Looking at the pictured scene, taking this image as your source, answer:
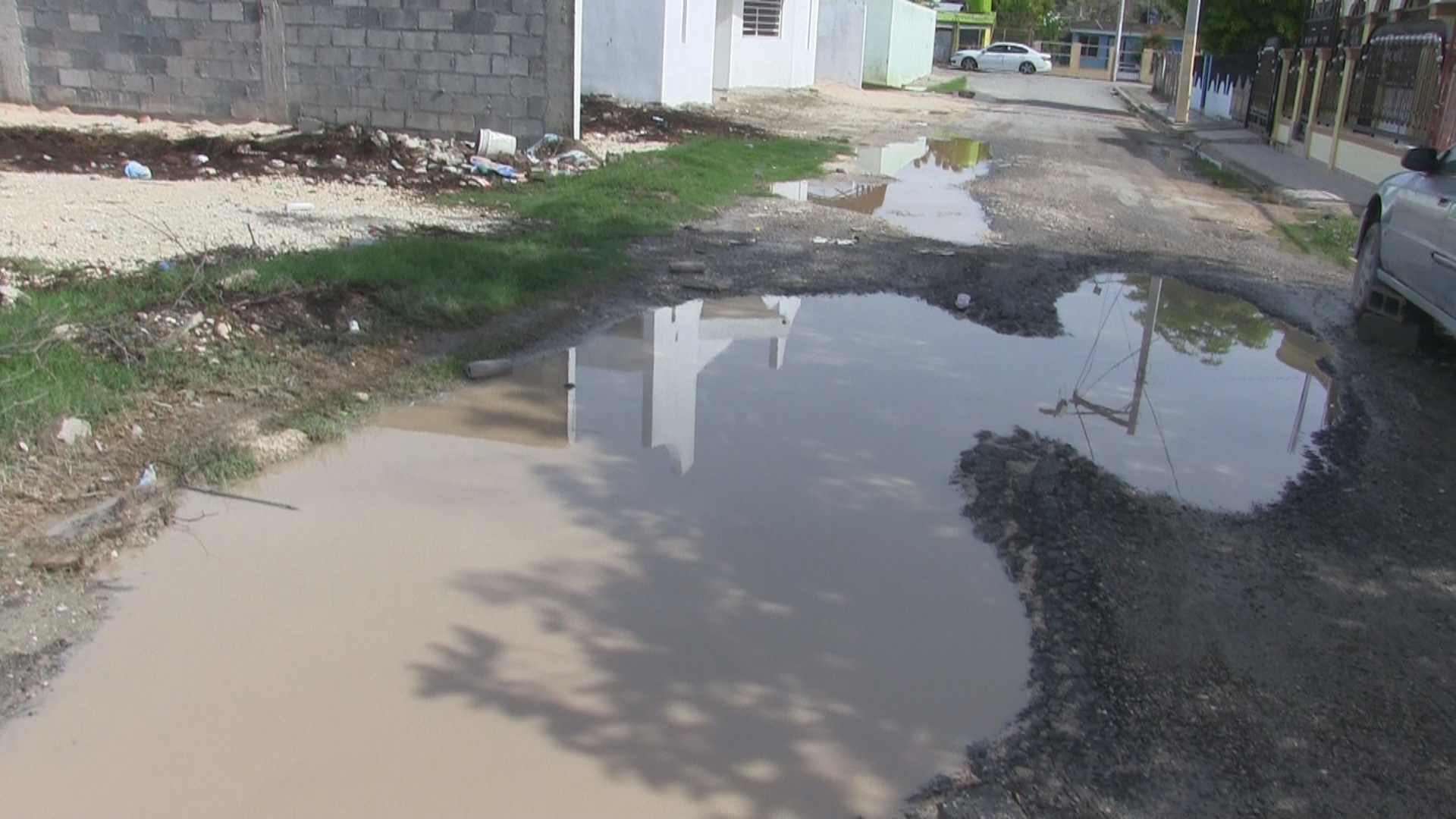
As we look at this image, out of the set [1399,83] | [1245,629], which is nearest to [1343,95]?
[1399,83]

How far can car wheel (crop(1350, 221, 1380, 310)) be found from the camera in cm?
883

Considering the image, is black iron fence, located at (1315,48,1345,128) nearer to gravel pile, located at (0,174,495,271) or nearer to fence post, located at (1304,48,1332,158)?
fence post, located at (1304,48,1332,158)

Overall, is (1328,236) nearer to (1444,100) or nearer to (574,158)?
(1444,100)

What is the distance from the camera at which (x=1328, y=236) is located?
13016mm

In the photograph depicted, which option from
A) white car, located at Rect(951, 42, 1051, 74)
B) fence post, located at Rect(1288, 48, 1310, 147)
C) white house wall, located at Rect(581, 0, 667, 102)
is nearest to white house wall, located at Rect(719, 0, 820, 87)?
white house wall, located at Rect(581, 0, 667, 102)

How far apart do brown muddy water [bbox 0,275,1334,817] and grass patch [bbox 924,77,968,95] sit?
3453 cm

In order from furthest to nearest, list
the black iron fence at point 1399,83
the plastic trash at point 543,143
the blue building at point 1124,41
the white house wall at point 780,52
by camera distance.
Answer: the blue building at point 1124,41 < the white house wall at point 780,52 < the black iron fence at point 1399,83 < the plastic trash at point 543,143

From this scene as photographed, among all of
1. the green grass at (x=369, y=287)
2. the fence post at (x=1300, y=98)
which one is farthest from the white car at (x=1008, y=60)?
the green grass at (x=369, y=287)

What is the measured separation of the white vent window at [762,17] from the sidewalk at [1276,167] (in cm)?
1091

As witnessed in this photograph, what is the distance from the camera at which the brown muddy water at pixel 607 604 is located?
130 inches

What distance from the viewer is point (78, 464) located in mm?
4887

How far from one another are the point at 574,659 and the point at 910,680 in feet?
3.74

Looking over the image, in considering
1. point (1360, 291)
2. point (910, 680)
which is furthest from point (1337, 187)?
point (910, 680)

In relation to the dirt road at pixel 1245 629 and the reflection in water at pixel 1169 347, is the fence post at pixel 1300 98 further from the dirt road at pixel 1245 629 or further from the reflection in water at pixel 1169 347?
the dirt road at pixel 1245 629
